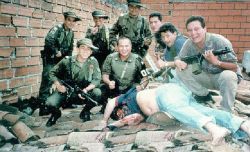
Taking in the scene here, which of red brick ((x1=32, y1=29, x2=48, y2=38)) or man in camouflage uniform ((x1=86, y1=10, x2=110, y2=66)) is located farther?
man in camouflage uniform ((x1=86, y1=10, x2=110, y2=66))

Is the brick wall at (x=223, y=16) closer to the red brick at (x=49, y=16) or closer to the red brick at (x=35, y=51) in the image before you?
the red brick at (x=49, y=16)

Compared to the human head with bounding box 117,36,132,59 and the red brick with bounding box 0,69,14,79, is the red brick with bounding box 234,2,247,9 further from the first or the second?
the red brick with bounding box 0,69,14,79

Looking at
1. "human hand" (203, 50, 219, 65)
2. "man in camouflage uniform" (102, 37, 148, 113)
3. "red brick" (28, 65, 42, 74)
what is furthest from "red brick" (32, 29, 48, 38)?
"human hand" (203, 50, 219, 65)

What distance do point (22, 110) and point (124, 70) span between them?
146cm

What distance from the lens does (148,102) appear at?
3598 mm

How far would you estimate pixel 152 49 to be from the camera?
8.86 meters

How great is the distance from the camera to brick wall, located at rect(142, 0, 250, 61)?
8.41 m

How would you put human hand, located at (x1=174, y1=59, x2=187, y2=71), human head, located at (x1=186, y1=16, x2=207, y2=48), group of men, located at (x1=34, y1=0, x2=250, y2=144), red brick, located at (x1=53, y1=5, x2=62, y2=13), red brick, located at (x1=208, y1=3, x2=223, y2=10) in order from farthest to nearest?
red brick, located at (x1=208, y1=3, x2=223, y2=10)
red brick, located at (x1=53, y1=5, x2=62, y2=13)
human hand, located at (x1=174, y1=59, x2=187, y2=71)
human head, located at (x1=186, y1=16, x2=207, y2=48)
group of men, located at (x1=34, y1=0, x2=250, y2=144)

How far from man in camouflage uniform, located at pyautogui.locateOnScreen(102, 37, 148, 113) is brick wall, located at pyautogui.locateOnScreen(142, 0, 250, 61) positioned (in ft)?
14.6

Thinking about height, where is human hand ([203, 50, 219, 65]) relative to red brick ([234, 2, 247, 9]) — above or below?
below

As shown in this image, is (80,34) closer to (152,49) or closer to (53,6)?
(53,6)

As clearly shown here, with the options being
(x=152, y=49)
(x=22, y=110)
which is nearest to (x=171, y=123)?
(x=22, y=110)

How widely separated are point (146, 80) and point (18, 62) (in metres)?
1.76

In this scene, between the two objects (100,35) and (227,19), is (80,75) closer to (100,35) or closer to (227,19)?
(100,35)
